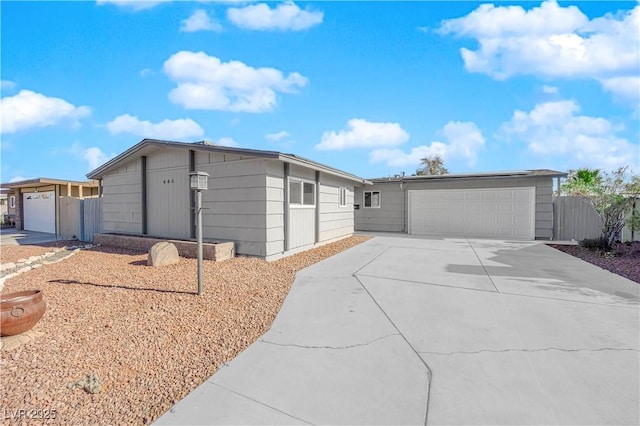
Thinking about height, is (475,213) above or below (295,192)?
below

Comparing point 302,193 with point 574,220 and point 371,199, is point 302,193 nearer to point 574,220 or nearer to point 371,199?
point 371,199

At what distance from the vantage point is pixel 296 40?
358 inches

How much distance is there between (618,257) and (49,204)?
24.1 meters

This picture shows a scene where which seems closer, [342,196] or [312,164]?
[312,164]

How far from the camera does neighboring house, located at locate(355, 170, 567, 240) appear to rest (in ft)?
39.7

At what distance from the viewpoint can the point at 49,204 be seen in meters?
16.4

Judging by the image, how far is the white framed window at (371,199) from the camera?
15617mm

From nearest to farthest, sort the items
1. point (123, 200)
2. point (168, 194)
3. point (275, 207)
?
point (275, 207)
point (168, 194)
point (123, 200)

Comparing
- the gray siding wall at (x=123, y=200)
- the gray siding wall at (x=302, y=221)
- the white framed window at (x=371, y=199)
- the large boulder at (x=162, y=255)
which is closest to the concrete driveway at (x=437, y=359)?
the gray siding wall at (x=302, y=221)

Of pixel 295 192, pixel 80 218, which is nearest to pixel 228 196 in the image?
pixel 295 192

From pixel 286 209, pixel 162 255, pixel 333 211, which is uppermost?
pixel 286 209

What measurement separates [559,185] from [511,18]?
7562 millimetres

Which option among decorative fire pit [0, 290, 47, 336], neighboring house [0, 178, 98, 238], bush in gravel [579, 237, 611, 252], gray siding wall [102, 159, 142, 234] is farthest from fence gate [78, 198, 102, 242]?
bush in gravel [579, 237, 611, 252]

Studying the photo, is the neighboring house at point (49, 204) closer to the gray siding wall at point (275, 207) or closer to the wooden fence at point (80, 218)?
the wooden fence at point (80, 218)
